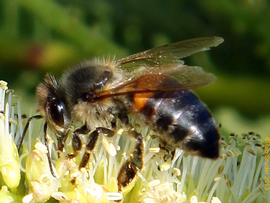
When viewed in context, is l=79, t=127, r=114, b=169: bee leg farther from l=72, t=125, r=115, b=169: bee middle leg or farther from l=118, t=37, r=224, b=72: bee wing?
l=118, t=37, r=224, b=72: bee wing

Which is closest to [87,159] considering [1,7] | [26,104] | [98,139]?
[98,139]

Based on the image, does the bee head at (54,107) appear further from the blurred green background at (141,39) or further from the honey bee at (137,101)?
the blurred green background at (141,39)

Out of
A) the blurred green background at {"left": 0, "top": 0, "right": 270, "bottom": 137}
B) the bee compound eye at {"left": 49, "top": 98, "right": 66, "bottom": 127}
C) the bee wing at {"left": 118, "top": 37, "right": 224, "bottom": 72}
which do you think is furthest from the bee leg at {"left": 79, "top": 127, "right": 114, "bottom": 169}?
the blurred green background at {"left": 0, "top": 0, "right": 270, "bottom": 137}

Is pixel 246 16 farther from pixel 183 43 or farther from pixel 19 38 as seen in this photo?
pixel 19 38

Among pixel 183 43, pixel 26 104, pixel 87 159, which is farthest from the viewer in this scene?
pixel 26 104

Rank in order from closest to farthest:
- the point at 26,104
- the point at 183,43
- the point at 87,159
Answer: the point at 87,159
the point at 183,43
the point at 26,104

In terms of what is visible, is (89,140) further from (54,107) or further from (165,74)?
(165,74)
